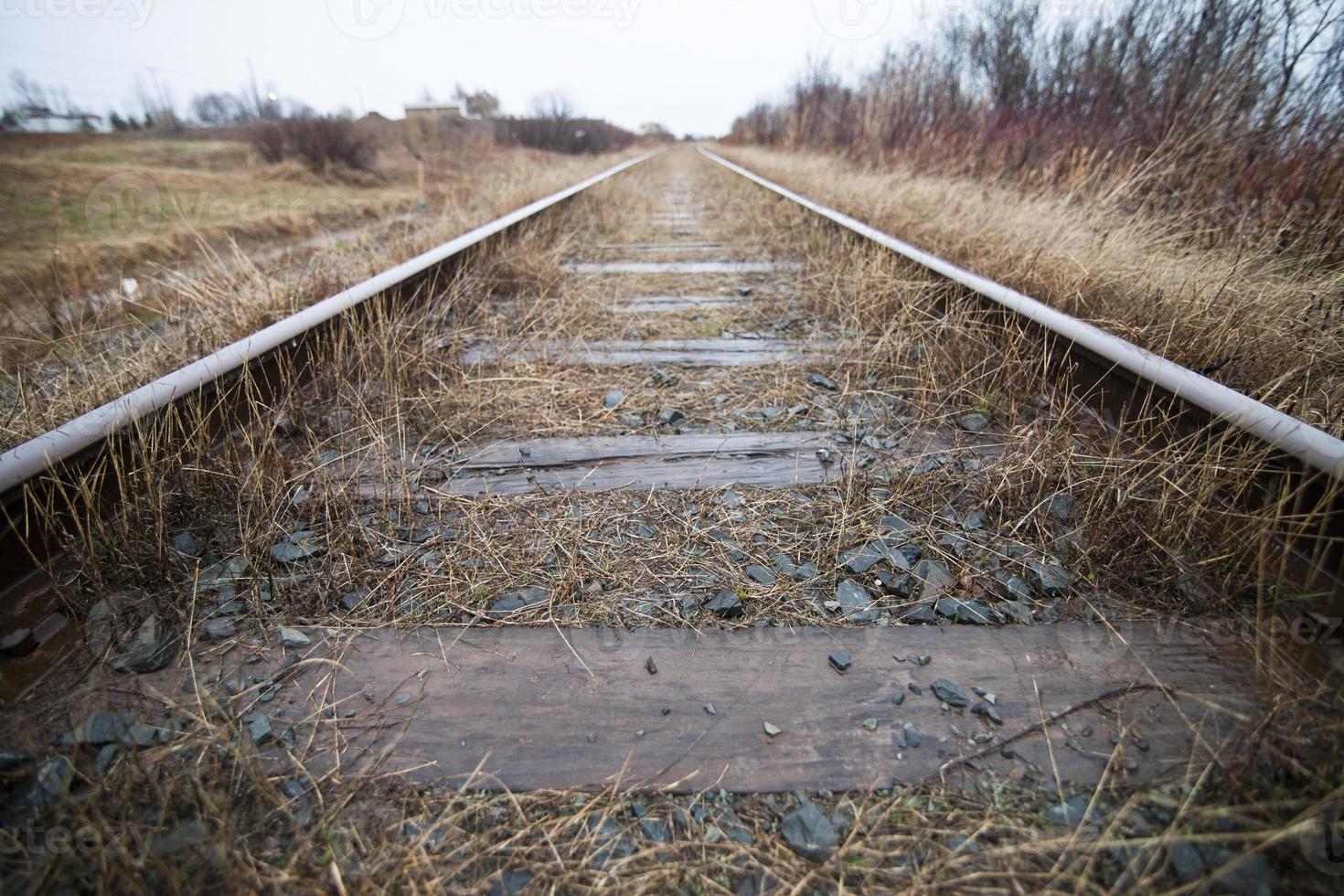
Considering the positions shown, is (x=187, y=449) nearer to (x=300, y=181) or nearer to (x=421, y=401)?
(x=421, y=401)

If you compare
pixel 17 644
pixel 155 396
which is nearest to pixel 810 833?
pixel 17 644

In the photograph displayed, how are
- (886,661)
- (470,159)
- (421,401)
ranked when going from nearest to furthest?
1. (886,661)
2. (421,401)
3. (470,159)

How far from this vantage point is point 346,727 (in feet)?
3.99

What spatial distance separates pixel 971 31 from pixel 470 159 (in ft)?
37.9

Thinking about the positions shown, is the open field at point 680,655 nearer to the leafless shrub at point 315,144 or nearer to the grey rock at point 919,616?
the grey rock at point 919,616

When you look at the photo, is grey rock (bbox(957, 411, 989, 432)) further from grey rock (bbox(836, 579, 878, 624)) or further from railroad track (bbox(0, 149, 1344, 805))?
grey rock (bbox(836, 579, 878, 624))

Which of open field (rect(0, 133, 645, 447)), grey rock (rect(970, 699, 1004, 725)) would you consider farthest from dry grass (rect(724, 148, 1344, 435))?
open field (rect(0, 133, 645, 447))

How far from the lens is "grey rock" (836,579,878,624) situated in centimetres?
148

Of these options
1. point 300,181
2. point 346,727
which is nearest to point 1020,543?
point 346,727

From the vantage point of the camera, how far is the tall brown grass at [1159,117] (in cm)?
376

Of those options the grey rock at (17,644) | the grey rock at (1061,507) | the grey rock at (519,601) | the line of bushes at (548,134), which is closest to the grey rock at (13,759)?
the grey rock at (17,644)


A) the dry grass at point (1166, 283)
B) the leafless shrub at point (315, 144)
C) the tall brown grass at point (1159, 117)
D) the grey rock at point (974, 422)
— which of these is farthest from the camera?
the leafless shrub at point (315, 144)

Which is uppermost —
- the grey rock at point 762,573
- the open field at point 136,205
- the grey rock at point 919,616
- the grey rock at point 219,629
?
the open field at point 136,205

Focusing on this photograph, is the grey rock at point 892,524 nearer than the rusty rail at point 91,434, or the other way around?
the rusty rail at point 91,434
